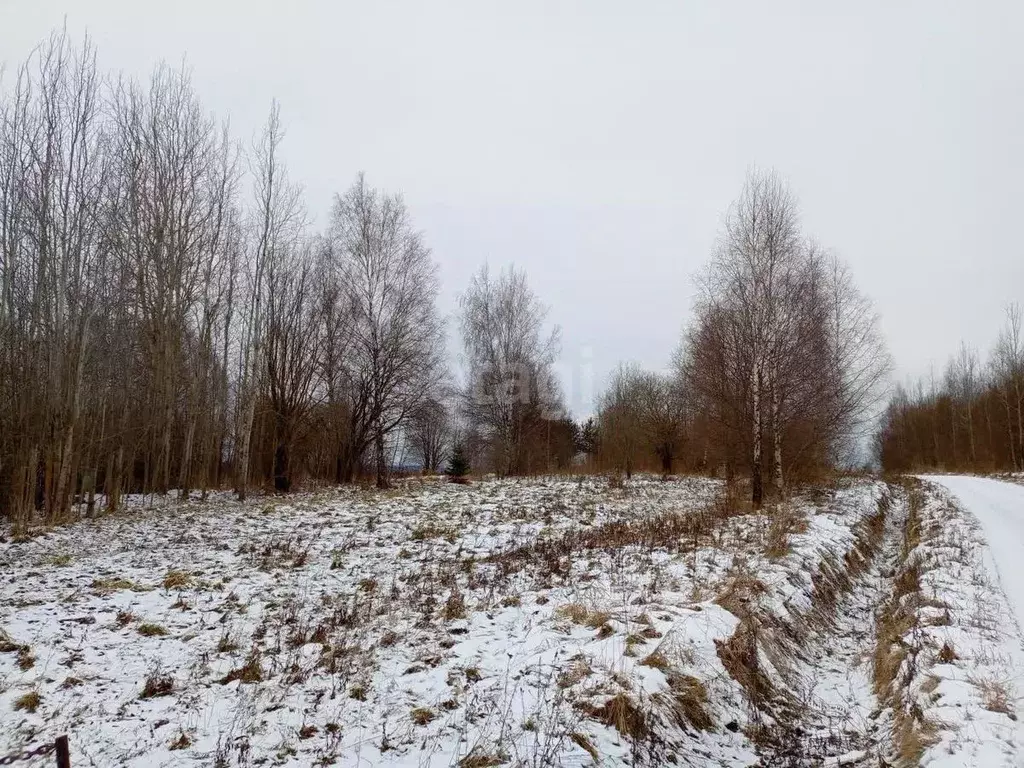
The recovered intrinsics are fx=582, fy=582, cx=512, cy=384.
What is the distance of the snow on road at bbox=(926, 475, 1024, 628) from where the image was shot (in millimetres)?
8000

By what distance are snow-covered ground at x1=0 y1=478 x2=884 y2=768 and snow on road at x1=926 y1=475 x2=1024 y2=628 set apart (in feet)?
7.27

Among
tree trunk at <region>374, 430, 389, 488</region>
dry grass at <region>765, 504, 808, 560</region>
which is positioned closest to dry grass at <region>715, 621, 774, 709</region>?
dry grass at <region>765, 504, 808, 560</region>

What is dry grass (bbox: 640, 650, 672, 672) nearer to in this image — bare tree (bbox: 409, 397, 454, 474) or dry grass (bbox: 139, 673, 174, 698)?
dry grass (bbox: 139, 673, 174, 698)

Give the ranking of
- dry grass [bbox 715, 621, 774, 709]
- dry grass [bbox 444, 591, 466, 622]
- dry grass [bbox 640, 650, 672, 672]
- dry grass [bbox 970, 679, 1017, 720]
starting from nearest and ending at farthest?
dry grass [bbox 970, 679, 1017, 720] → dry grass [bbox 640, 650, 672, 672] → dry grass [bbox 715, 621, 774, 709] → dry grass [bbox 444, 591, 466, 622]

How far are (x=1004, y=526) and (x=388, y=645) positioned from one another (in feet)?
47.0

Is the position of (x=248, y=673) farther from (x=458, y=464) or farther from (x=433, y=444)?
(x=433, y=444)

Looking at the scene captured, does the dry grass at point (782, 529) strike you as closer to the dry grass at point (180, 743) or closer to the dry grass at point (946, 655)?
the dry grass at point (946, 655)

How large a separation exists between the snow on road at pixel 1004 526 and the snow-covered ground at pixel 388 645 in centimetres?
222

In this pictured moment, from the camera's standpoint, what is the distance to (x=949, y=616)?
6.41m

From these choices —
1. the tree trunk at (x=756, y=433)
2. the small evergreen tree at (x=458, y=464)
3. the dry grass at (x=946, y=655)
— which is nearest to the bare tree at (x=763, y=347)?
the tree trunk at (x=756, y=433)

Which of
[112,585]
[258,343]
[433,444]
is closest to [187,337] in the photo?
[258,343]

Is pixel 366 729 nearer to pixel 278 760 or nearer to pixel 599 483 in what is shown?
pixel 278 760

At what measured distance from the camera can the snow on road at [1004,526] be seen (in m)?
8.00

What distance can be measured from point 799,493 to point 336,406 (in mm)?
18546
